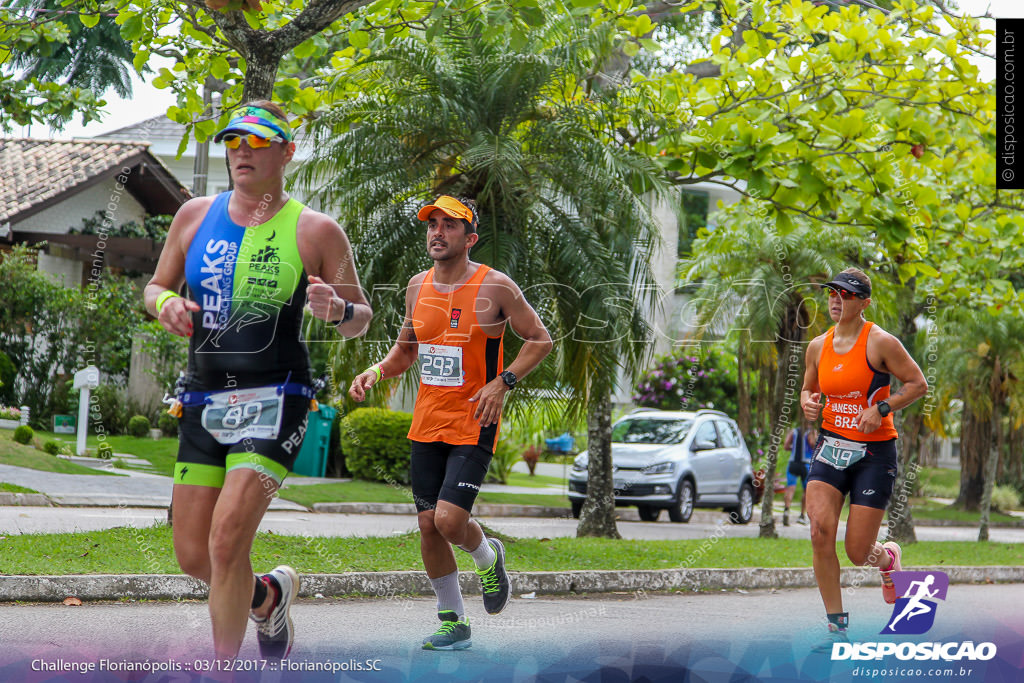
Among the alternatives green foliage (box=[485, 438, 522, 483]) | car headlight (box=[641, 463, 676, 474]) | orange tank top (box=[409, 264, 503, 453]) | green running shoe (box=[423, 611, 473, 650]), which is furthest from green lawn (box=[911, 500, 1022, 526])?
orange tank top (box=[409, 264, 503, 453])

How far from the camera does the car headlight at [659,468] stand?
18.0 m

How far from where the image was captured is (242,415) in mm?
4266

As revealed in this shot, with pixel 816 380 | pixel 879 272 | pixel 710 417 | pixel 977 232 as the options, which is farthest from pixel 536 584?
pixel 710 417

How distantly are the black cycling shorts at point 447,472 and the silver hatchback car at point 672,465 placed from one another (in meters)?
12.4

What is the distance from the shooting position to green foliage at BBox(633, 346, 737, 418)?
2633cm

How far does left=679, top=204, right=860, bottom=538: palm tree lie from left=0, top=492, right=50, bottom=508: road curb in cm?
885

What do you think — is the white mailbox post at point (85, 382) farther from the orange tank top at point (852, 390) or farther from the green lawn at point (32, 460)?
the orange tank top at point (852, 390)

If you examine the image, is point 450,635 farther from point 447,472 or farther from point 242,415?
point 242,415

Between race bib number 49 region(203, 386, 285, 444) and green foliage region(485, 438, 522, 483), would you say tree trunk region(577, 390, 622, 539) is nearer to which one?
green foliage region(485, 438, 522, 483)

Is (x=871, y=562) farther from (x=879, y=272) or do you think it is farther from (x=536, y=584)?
(x=879, y=272)

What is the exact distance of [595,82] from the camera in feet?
37.3

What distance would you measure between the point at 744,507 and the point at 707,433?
2209mm

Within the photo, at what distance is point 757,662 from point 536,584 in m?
3.35

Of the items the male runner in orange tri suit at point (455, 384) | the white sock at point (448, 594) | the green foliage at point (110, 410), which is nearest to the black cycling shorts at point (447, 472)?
the male runner in orange tri suit at point (455, 384)
